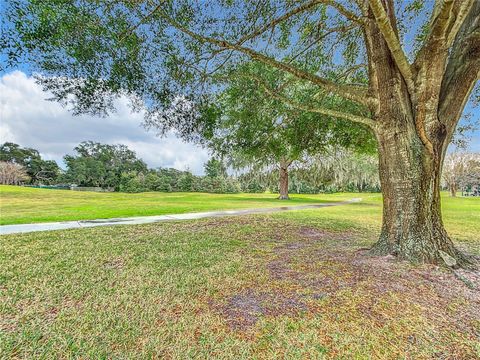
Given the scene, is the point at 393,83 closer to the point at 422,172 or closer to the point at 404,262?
the point at 422,172

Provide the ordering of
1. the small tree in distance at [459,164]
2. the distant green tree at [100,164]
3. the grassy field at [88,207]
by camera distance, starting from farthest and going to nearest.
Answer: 1. the distant green tree at [100,164]
2. the small tree in distance at [459,164]
3. the grassy field at [88,207]

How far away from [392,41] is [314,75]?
4.00 feet

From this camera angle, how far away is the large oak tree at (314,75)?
330 cm

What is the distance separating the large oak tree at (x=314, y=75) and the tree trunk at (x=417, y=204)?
14 mm

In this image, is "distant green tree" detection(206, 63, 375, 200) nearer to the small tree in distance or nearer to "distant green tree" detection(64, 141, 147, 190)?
the small tree in distance

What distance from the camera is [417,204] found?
341 cm

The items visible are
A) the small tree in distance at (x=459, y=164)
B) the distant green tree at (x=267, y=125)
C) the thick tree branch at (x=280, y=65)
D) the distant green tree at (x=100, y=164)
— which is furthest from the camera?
the distant green tree at (x=100, y=164)

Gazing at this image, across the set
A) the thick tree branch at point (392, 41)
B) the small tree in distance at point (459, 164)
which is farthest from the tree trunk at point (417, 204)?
the small tree in distance at point (459, 164)

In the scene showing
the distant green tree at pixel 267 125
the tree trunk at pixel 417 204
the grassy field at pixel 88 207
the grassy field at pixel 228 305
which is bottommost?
the grassy field at pixel 228 305

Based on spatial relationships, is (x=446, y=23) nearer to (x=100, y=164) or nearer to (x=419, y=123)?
(x=419, y=123)

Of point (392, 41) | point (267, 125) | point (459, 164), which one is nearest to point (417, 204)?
point (392, 41)

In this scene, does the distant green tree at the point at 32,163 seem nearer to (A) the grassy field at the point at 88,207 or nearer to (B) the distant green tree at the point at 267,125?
(A) the grassy field at the point at 88,207

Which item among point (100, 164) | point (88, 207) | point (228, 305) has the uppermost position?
point (100, 164)

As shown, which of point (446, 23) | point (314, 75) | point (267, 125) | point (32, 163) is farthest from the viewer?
point (32, 163)
